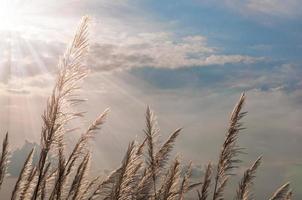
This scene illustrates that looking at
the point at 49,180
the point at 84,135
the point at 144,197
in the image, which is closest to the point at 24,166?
the point at 49,180

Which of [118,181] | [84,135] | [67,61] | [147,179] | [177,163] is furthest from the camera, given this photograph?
[177,163]

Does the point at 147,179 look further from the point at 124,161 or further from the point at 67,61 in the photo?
the point at 67,61

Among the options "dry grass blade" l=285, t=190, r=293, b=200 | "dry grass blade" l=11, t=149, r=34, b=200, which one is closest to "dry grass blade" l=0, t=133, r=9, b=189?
"dry grass blade" l=11, t=149, r=34, b=200

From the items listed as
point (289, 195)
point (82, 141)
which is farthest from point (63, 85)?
point (289, 195)

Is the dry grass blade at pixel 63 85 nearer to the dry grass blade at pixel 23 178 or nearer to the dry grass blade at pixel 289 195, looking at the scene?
the dry grass blade at pixel 23 178

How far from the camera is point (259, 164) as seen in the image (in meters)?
7.36

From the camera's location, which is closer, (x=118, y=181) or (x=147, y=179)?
(x=118, y=181)

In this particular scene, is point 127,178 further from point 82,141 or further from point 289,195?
point 289,195

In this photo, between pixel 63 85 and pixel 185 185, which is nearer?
pixel 63 85

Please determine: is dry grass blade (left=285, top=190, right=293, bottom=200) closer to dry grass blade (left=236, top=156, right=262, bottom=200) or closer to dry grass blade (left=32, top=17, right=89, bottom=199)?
dry grass blade (left=236, top=156, right=262, bottom=200)

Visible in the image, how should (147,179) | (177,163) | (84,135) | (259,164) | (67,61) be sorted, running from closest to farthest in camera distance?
(67,61) → (84,135) → (147,179) → (177,163) → (259,164)

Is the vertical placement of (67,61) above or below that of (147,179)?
above

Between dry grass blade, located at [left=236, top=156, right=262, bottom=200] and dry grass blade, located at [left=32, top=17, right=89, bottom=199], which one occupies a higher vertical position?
dry grass blade, located at [left=32, top=17, right=89, bottom=199]

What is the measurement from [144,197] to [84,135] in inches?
35.3
